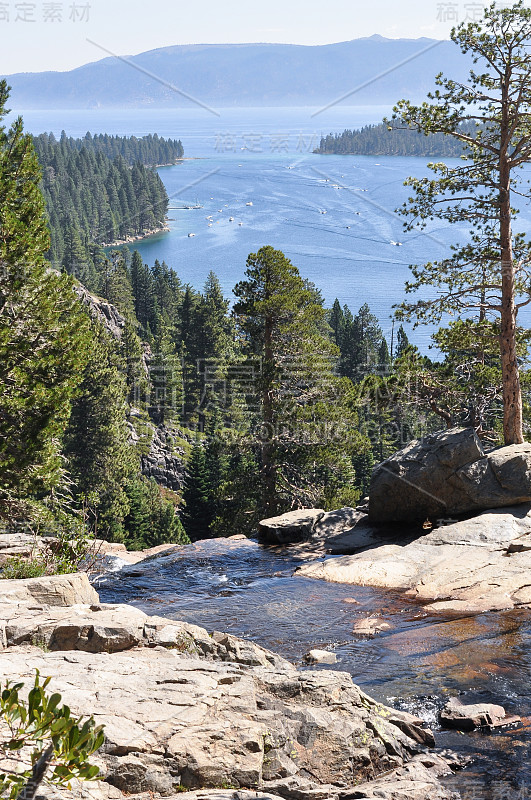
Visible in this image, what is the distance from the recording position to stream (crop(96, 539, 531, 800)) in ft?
30.3

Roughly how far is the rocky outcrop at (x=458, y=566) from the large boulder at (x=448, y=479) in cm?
61

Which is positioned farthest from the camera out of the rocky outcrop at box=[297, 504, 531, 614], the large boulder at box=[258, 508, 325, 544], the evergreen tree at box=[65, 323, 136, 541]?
the evergreen tree at box=[65, 323, 136, 541]

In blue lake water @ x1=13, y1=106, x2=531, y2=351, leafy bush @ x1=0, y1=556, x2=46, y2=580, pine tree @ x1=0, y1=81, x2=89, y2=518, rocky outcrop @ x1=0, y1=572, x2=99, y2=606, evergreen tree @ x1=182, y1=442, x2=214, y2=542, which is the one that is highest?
blue lake water @ x1=13, y1=106, x2=531, y2=351

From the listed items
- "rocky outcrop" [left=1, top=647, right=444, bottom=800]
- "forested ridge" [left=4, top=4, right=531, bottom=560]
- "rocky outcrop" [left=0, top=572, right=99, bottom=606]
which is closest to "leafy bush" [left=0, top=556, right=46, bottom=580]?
"rocky outcrop" [left=0, top=572, right=99, bottom=606]

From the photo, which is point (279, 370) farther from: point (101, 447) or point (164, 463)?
point (164, 463)

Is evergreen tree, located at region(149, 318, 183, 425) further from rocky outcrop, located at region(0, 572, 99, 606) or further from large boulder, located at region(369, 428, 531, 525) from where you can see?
rocky outcrop, located at region(0, 572, 99, 606)

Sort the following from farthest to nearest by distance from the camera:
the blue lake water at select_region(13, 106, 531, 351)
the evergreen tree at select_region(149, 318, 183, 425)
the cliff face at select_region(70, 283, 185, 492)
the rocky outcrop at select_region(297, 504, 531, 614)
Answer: the blue lake water at select_region(13, 106, 531, 351)
the evergreen tree at select_region(149, 318, 183, 425)
the cliff face at select_region(70, 283, 185, 492)
the rocky outcrop at select_region(297, 504, 531, 614)

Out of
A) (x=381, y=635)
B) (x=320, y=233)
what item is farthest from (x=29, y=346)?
(x=320, y=233)

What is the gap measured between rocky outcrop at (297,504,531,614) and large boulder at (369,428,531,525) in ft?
2.02

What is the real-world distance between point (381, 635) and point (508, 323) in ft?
36.8

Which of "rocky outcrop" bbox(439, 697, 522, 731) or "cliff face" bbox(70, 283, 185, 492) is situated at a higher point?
"rocky outcrop" bbox(439, 697, 522, 731)

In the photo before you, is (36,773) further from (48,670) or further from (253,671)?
(253,671)

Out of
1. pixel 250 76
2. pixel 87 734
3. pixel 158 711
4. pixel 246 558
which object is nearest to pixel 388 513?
pixel 246 558

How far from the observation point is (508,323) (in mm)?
20906
